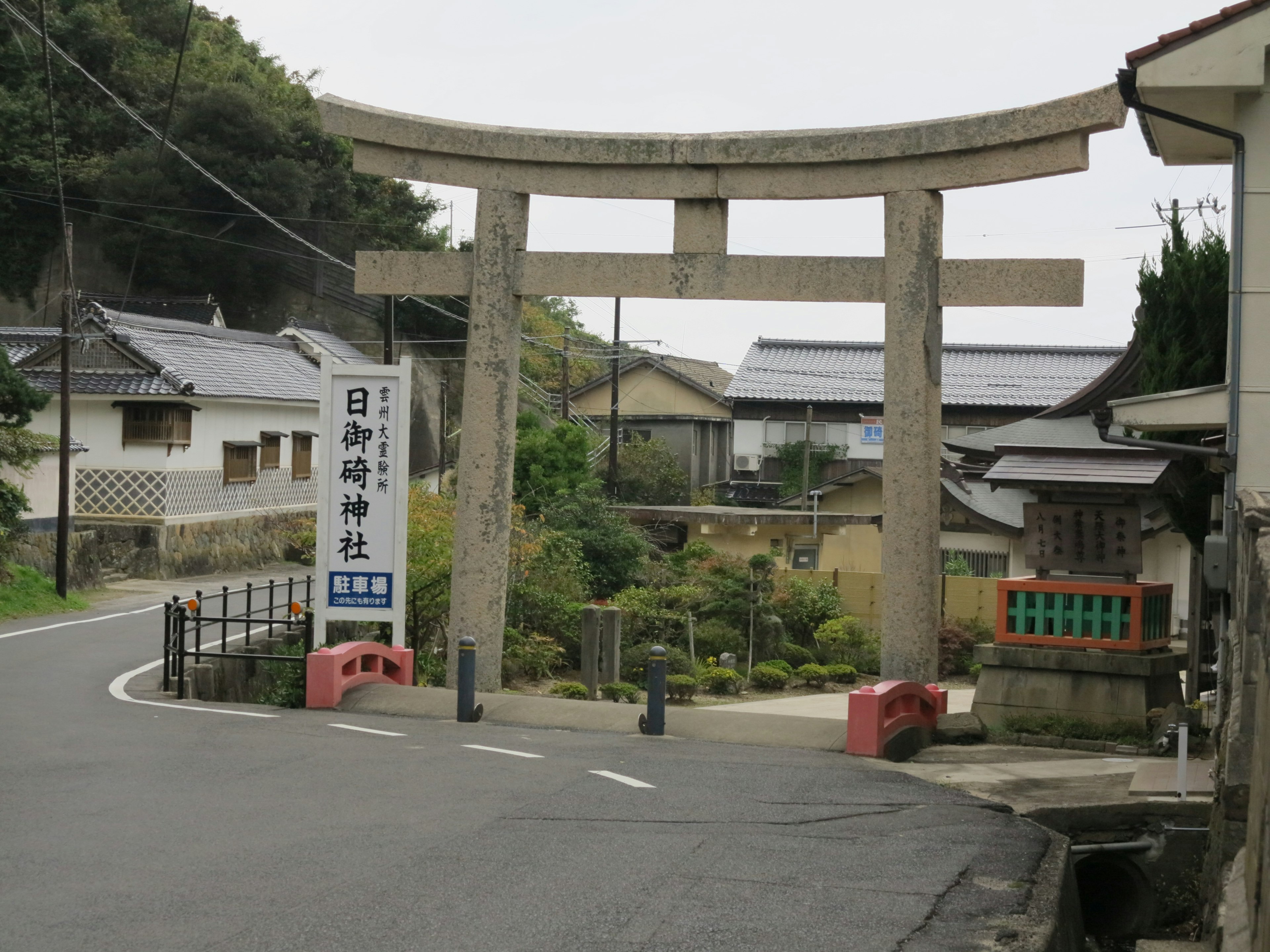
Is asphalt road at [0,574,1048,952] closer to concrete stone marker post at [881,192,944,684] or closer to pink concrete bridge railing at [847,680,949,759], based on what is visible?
pink concrete bridge railing at [847,680,949,759]

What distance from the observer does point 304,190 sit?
1853 inches

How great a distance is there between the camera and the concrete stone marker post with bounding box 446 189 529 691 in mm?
14648

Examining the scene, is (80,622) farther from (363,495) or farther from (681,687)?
(363,495)

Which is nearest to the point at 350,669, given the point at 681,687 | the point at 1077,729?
the point at 681,687

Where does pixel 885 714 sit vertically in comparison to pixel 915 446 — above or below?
below

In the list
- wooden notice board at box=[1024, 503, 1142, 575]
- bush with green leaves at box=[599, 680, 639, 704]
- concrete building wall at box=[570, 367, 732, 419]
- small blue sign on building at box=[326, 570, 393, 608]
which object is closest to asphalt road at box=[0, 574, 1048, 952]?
small blue sign on building at box=[326, 570, 393, 608]

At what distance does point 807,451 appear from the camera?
42.4m

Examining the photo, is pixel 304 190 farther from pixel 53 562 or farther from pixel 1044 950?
pixel 1044 950

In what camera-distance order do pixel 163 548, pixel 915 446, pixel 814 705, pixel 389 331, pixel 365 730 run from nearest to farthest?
pixel 365 730
pixel 915 446
pixel 814 705
pixel 163 548
pixel 389 331

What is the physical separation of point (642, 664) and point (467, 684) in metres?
9.66

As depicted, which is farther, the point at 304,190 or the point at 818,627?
the point at 304,190

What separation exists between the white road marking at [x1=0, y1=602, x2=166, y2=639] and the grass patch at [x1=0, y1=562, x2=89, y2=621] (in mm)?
922

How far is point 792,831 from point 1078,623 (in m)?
7.54

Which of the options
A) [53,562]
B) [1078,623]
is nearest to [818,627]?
[1078,623]
